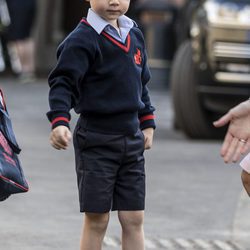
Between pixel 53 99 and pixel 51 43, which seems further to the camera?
pixel 51 43

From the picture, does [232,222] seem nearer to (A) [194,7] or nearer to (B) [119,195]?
(B) [119,195]

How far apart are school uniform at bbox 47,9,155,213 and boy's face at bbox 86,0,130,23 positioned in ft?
0.08

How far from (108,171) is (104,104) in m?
0.29

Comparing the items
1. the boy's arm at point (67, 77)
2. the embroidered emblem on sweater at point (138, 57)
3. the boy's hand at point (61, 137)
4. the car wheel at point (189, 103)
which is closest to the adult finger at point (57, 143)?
the boy's hand at point (61, 137)

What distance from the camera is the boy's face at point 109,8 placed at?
5698mm

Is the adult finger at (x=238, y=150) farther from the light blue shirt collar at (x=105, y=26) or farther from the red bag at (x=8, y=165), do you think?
the red bag at (x=8, y=165)

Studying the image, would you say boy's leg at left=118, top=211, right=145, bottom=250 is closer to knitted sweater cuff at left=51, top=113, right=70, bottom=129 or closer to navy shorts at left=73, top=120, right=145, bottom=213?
navy shorts at left=73, top=120, right=145, bottom=213

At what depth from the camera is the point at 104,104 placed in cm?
568

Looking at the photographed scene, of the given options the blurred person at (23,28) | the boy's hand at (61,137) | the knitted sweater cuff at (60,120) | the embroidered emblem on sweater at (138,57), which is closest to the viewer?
the boy's hand at (61,137)

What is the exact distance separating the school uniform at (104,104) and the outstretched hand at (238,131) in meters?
0.44

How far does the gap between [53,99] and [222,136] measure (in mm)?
7099

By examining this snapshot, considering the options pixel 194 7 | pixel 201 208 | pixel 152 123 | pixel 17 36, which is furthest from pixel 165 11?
pixel 152 123

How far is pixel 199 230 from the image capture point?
7.60m

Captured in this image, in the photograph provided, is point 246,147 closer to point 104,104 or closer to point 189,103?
point 104,104
